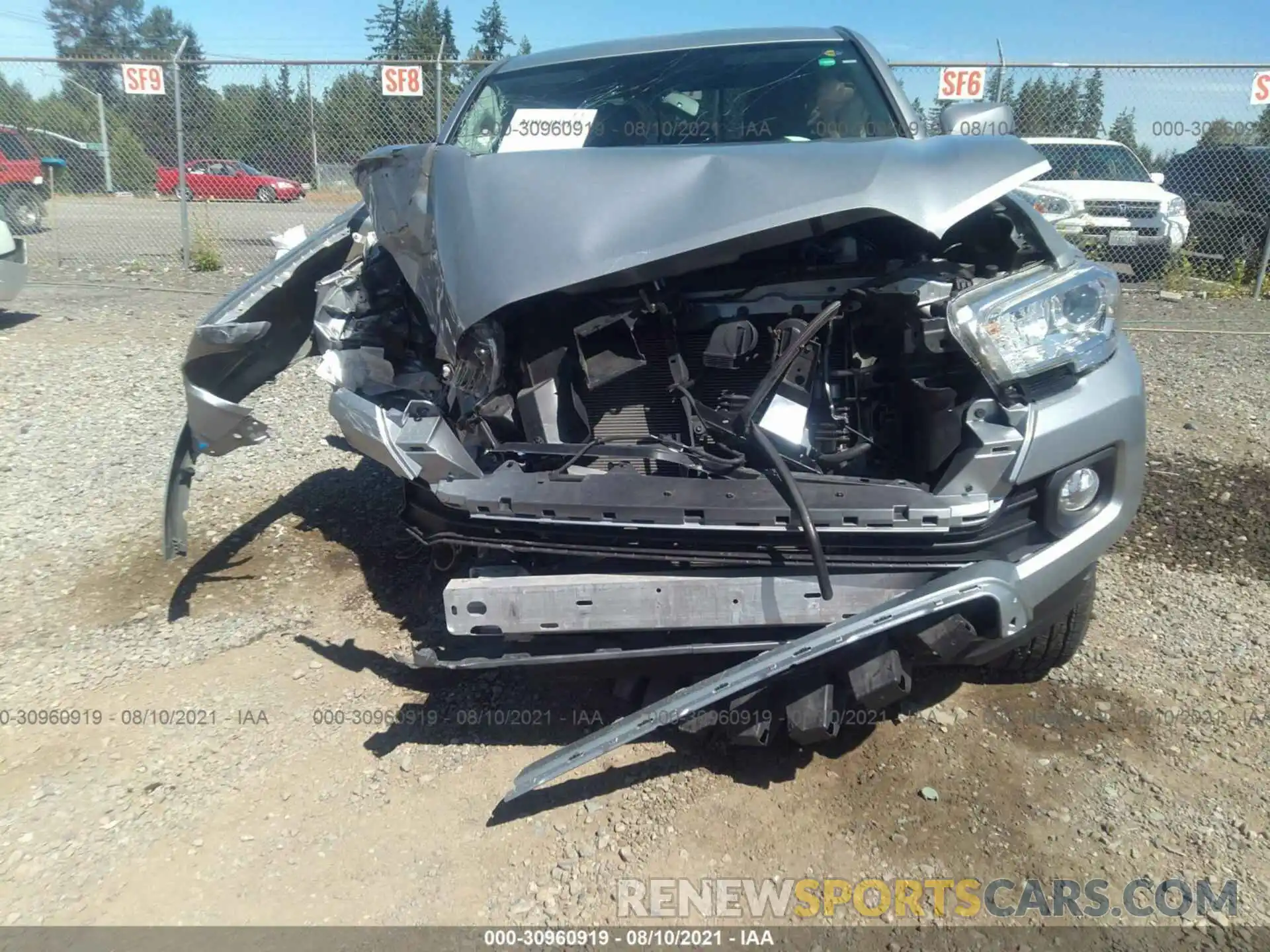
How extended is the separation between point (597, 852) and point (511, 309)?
1.60 metres

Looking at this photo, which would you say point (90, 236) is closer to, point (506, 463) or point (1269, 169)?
point (506, 463)

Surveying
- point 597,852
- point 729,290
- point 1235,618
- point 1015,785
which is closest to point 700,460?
point 729,290

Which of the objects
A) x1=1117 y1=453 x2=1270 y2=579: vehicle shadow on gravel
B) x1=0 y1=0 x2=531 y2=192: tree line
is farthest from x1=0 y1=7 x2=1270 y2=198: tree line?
x1=1117 y1=453 x2=1270 y2=579: vehicle shadow on gravel

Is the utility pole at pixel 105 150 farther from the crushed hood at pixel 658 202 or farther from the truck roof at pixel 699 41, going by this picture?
the crushed hood at pixel 658 202

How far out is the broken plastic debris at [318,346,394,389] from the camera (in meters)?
3.45

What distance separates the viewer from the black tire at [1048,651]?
9.82 feet

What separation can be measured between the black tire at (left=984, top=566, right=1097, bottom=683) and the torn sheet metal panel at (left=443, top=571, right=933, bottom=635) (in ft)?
2.63

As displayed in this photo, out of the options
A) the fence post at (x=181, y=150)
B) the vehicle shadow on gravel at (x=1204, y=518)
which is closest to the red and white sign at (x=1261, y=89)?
the vehicle shadow on gravel at (x=1204, y=518)

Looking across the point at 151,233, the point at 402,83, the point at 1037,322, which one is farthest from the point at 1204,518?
the point at 151,233

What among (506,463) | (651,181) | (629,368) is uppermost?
→ (651,181)

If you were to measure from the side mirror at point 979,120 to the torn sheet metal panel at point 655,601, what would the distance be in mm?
1870

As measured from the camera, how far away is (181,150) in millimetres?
10484

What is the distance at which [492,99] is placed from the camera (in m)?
4.43

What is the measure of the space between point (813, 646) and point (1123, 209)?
1073 cm
